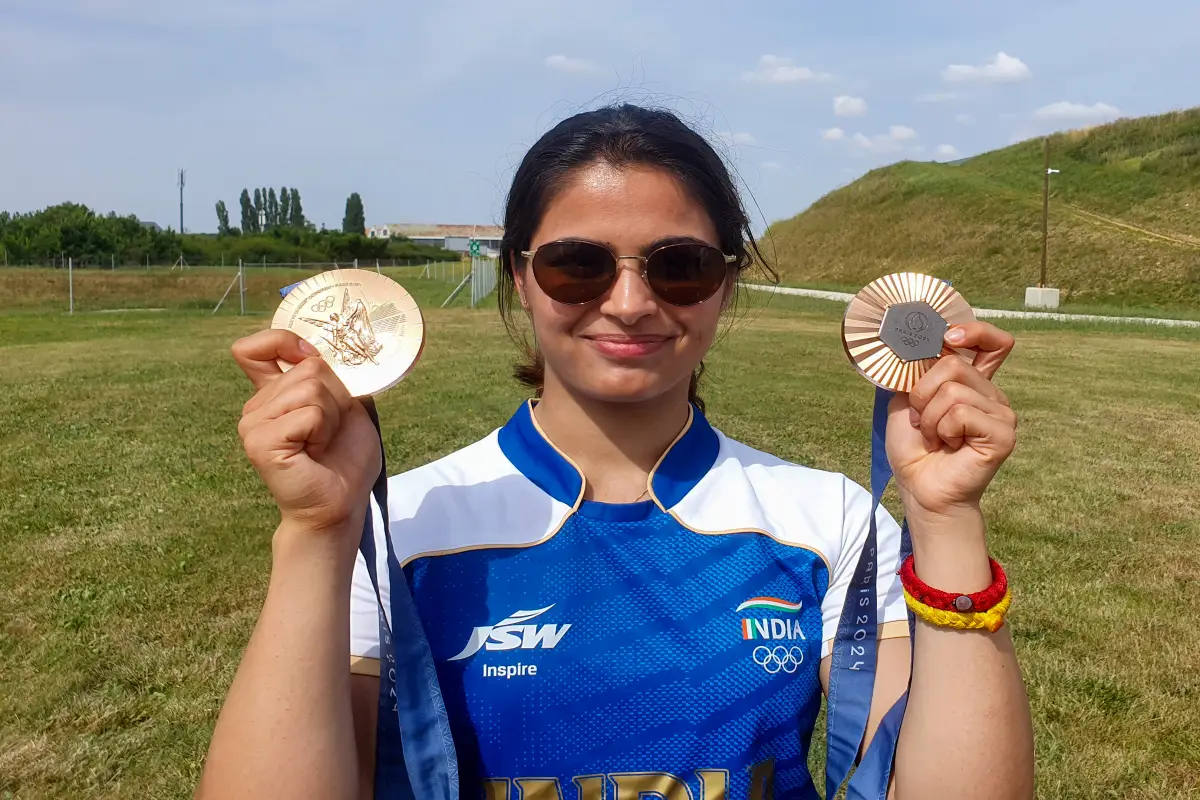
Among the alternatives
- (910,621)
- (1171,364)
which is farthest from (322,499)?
(1171,364)

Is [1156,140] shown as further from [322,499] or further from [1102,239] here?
[322,499]

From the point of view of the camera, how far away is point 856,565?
1.55 metres

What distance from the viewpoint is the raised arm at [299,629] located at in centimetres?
127

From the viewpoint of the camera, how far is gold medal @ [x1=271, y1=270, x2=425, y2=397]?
4.79 feet

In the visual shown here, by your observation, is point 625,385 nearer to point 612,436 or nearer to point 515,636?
point 612,436

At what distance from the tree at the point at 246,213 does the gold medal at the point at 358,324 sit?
93259 mm

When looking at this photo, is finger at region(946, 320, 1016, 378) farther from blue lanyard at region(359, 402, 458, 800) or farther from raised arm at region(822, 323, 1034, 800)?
blue lanyard at region(359, 402, 458, 800)

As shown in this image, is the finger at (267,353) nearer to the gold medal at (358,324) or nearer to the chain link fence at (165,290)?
the gold medal at (358,324)

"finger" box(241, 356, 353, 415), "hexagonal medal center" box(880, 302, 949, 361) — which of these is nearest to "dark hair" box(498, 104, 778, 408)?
"hexagonal medal center" box(880, 302, 949, 361)

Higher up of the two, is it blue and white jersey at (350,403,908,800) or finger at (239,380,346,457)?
finger at (239,380,346,457)

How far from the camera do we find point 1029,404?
34.3 feet

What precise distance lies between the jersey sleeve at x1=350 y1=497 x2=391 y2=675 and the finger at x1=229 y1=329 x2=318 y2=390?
0.29 m

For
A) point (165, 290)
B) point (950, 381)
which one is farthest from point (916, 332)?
point (165, 290)

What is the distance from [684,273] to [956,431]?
506 mm
